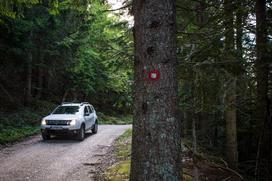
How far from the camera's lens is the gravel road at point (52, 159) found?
26.2ft

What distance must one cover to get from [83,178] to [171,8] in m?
5.93

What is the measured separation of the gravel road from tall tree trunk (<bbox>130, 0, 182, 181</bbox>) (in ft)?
16.3

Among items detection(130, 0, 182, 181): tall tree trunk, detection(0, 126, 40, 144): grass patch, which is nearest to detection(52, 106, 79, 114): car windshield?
detection(0, 126, 40, 144): grass patch

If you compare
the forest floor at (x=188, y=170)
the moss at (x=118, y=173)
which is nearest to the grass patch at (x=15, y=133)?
the forest floor at (x=188, y=170)

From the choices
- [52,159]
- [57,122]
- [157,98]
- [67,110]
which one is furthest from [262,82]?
[67,110]

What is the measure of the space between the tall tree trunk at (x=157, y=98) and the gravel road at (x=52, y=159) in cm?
497

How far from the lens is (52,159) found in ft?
32.1

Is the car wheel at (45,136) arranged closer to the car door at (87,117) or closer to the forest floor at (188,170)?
the car door at (87,117)

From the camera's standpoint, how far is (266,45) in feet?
16.9

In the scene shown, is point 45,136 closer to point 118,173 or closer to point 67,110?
point 67,110

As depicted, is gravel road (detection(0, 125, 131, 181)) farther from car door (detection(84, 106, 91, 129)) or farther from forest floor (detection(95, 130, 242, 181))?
car door (detection(84, 106, 91, 129))

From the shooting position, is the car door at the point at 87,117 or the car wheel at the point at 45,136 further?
the car door at the point at 87,117

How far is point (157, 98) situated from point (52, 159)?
24.9ft

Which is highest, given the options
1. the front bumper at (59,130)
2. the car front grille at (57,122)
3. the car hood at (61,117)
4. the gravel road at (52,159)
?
the car hood at (61,117)
